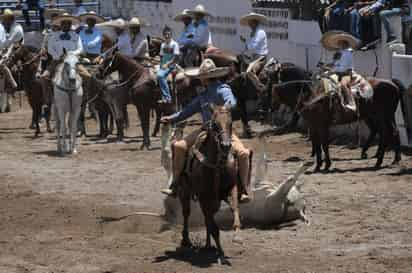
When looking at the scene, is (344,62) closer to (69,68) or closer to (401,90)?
(401,90)

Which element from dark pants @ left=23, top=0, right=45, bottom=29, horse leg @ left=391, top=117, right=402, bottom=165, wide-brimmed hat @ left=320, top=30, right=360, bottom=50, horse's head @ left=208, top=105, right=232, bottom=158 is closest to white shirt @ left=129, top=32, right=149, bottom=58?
wide-brimmed hat @ left=320, top=30, right=360, bottom=50

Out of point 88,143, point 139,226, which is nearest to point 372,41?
point 88,143

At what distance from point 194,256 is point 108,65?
11.4 m

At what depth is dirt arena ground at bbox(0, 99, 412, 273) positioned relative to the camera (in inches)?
462

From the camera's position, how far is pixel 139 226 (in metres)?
14.1

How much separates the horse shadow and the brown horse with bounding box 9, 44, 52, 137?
14.0 meters

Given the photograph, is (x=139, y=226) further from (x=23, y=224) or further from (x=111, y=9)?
(x=111, y=9)

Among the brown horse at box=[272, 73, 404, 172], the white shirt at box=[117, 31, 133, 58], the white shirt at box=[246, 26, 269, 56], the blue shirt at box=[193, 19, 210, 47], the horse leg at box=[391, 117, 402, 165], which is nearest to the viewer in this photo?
the horse leg at box=[391, 117, 402, 165]

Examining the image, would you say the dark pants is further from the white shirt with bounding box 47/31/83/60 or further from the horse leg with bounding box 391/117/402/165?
the horse leg with bounding box 391/117/402/165

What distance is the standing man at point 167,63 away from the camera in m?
23.1

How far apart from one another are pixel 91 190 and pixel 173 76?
21.5ft

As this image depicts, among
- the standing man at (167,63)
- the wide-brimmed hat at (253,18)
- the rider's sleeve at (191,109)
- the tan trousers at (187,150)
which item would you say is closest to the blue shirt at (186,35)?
the wide-brimmed hat at (253,18)

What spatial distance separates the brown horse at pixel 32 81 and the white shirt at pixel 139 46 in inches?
96.0

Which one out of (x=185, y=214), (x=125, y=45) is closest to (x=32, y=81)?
(x=125, y=45)
